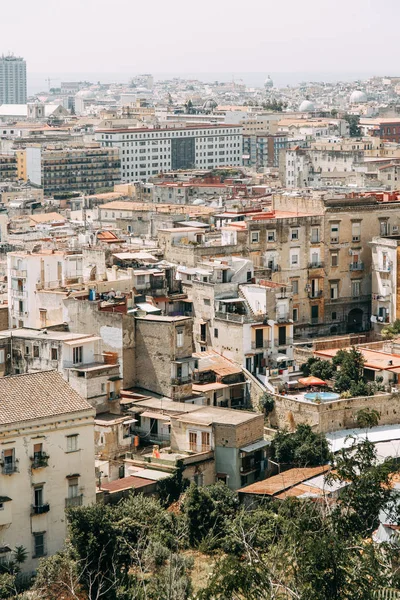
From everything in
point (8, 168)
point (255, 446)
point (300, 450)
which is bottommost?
point (300, 450)

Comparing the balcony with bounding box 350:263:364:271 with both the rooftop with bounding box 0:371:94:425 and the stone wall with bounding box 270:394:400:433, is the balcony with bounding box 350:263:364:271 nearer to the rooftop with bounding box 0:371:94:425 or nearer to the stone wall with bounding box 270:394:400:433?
the stone wall with bounding box 270:394:400:433

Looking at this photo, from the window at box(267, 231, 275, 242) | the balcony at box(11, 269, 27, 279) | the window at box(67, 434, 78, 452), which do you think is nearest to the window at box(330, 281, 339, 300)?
the window at box(267, 231, 275, 242)

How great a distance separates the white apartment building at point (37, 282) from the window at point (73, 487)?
10.3m

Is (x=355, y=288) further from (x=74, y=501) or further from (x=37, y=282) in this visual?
(x=74, y=501)

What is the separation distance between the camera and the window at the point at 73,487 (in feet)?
92.6

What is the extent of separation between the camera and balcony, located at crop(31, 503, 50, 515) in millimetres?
27625

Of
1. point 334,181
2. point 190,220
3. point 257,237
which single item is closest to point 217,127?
point 334,181

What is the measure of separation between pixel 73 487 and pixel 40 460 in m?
1.02

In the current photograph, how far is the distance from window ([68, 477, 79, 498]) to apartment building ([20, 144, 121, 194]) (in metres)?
82.5

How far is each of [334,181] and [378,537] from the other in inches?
2481

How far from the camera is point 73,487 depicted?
28.3 metres

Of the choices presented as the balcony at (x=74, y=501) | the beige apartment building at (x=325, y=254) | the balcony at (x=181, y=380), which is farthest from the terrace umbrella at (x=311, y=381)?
the balcony at (x=74, y=501)

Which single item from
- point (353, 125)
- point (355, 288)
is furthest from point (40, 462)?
point (353, 125)

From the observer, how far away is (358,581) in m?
21.3
